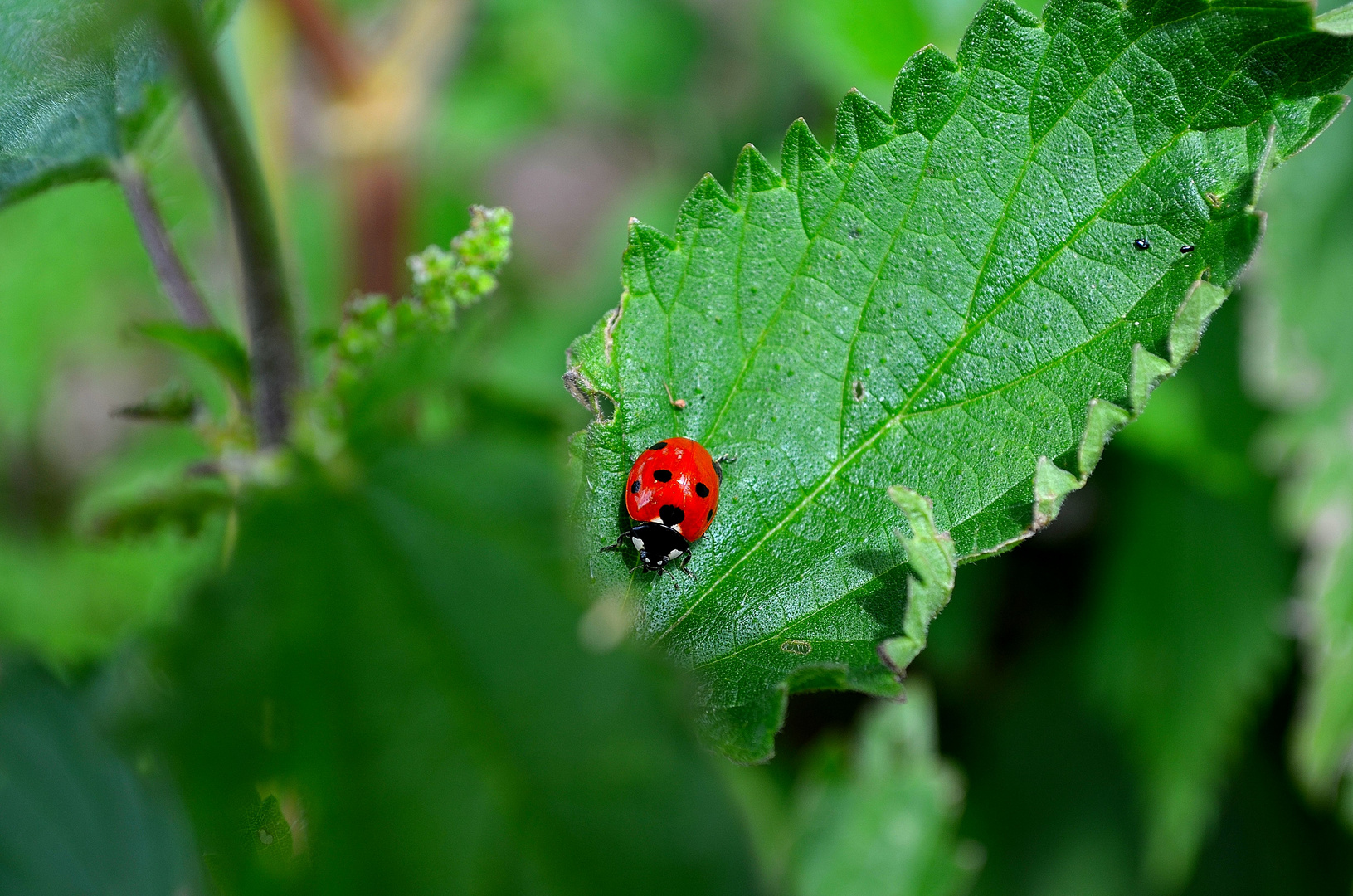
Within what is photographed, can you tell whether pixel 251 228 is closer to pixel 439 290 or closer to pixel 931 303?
pixel 439 290

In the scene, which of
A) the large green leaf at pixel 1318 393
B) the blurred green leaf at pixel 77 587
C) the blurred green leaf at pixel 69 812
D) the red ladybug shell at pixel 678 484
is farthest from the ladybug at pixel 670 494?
the blurred green leaf at pixel 77 587

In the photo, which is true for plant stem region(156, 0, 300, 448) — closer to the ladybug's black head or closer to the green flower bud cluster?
the green flower bud cluster

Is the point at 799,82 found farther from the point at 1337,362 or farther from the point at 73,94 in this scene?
the point at 73,94

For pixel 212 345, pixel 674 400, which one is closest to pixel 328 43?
pixel 212 345

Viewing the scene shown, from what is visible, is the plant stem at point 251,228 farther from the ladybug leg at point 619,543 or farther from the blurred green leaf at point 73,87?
the ladybug leg at point 619,543

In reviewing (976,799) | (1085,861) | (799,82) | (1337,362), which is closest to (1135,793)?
(1085,861)

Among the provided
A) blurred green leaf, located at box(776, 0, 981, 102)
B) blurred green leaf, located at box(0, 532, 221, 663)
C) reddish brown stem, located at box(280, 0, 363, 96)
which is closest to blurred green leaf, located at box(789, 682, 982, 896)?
blurred green leaf, located at box(776, 0, 981, 102)
